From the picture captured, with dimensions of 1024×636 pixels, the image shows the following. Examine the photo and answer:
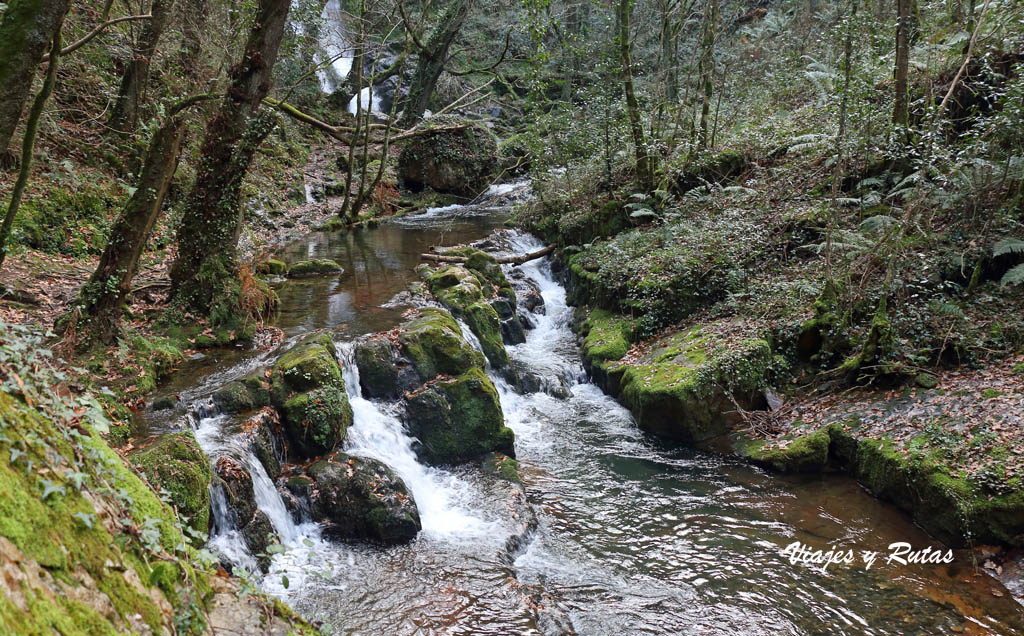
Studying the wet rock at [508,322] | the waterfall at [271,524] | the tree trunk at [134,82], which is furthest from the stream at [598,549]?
the tree trunk at [134,82]

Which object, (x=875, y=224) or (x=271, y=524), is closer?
(x=271, y=524)

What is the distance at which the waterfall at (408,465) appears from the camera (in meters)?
6.93

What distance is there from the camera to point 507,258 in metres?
16.0

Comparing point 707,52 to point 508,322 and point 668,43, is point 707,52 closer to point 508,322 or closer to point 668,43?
point 668,43

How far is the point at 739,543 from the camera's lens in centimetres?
665

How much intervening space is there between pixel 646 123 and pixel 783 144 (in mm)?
5332

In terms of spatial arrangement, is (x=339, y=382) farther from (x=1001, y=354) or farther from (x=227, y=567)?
(x=1001, y=354)

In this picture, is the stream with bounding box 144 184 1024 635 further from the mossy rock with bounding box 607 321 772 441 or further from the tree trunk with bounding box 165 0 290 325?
the tree trunk with bounding box 165 0 290 325

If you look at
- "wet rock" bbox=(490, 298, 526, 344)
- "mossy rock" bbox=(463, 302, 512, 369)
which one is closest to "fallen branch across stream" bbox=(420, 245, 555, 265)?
"wet rock" bbox=(490, 298, 526, 344)

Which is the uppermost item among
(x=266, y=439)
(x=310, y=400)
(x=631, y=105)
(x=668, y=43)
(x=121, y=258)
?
(x=668, y=43)

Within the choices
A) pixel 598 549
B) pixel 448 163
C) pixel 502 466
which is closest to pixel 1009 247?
pixel 598 549

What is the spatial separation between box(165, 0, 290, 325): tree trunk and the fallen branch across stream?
19.0ft

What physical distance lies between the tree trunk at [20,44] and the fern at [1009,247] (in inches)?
434

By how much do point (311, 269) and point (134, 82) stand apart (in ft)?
17.7
